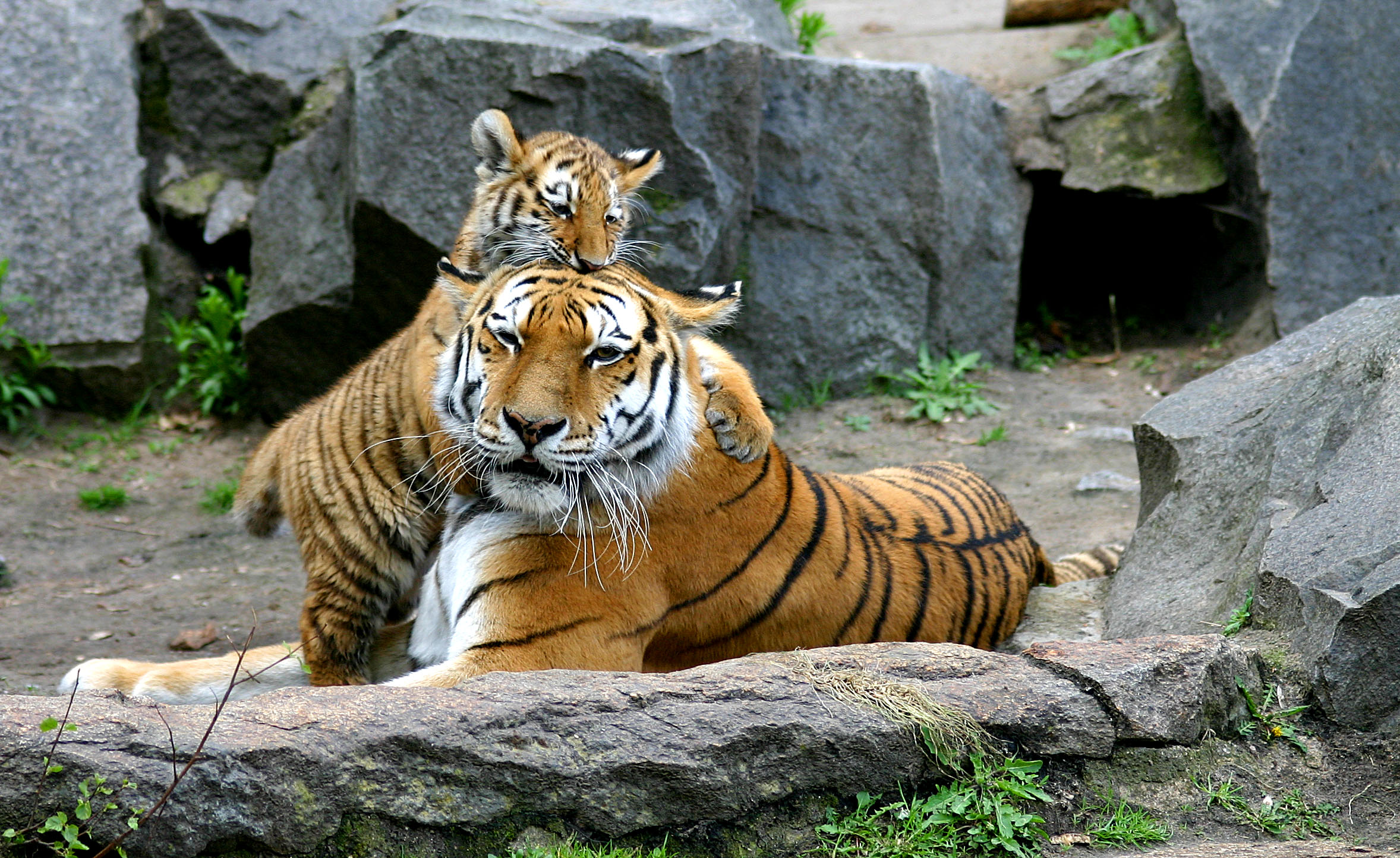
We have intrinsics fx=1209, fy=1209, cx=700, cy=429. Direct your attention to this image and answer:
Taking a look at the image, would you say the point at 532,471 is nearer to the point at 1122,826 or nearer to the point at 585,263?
the point at 585,263

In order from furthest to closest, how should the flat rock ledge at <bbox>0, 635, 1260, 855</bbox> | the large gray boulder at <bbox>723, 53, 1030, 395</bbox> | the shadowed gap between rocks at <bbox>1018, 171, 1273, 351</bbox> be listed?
1. the shadowed gap between rocks at <bbox>1018, 171, 1273, 351</bbox>
2. the large gray boulder at <bbox>723, 53, 1030, 395</bbox>
3. the flat rock ledge at <bbox>0, 635, 1260, 855</bbox>

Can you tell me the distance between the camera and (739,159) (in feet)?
21.8

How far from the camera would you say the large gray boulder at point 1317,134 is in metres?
6.83

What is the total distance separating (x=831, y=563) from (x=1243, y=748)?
3.49 ft

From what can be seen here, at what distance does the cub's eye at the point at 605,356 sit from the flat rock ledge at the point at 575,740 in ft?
2.61

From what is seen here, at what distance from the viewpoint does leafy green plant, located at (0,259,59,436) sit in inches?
256

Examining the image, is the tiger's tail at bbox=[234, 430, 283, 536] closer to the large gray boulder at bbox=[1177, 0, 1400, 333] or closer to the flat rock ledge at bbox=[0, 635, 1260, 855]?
the flat rock ledge at bbox=[0, 635, 1260, 855]

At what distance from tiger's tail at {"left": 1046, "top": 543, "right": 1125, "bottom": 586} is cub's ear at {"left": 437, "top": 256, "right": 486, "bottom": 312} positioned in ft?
7.39

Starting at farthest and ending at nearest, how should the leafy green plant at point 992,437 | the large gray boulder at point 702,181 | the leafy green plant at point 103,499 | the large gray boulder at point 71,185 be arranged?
the large gray boulder at point 71,185 → the leafy green plant at point 992,437 → the large gray boulder at point 702,181 → the leafy green plant at point 103,499

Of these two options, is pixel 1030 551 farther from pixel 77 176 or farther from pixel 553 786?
pixel 77 176

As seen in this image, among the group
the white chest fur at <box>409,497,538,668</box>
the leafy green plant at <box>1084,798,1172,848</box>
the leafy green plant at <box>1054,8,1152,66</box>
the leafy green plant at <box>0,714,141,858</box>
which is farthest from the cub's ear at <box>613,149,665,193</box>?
the leafy green plant at <box>1054,8,1152,66</box>

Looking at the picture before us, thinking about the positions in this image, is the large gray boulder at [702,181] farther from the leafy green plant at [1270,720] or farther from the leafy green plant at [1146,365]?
the leafy green plant at [1270,720]

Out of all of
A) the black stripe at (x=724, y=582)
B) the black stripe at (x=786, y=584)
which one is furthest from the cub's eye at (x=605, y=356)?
the black stripe at (x=786, y=584)

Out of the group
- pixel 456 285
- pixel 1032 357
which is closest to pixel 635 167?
pixel 456 285
